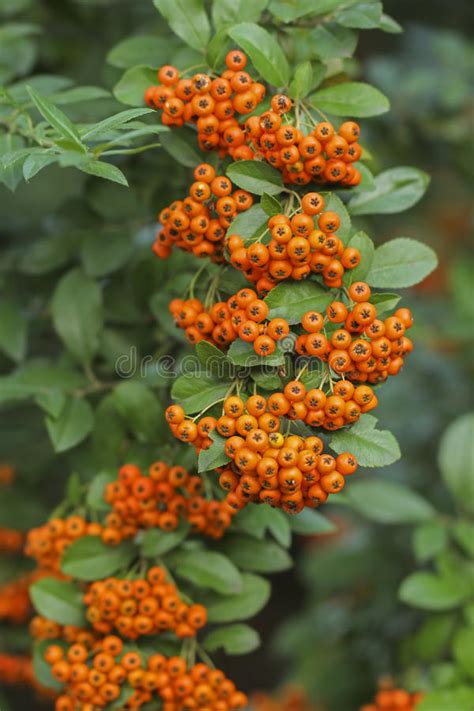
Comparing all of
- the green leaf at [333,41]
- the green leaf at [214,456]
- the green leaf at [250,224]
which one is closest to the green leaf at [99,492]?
the green leaf at [214,456]

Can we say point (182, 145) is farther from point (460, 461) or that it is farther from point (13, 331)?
point (460, 461)

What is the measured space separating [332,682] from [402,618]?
276 millimetres

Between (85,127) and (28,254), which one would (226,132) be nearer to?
(85,127)

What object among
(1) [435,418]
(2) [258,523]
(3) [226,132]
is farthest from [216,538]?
(1) [435,418]

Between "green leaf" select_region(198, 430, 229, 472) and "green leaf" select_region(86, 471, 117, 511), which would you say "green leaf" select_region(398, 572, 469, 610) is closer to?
"green leaf" select_region(86, 471, 117, 511)

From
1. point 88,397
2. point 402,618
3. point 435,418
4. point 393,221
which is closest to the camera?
point 88,397

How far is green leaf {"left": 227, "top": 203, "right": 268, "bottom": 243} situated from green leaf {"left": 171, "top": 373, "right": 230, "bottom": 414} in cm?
19

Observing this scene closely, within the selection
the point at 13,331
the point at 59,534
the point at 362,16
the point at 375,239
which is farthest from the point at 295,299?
the point at 375,239

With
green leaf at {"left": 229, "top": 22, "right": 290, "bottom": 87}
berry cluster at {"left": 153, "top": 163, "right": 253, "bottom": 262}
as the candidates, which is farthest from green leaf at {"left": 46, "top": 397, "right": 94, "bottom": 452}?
green leaf at {"left": 229, "top": 22, "right": 290, "bottom": 87}

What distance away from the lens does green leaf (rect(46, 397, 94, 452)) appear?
139 centimetres

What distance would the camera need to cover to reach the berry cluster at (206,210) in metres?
1.12

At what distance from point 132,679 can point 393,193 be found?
0.84 m

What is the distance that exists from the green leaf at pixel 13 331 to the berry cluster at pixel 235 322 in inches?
22.0

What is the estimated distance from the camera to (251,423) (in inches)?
39.8
